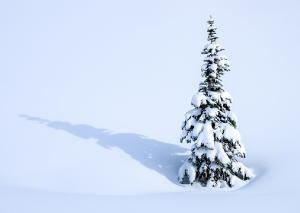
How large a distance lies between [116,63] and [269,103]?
28.6m

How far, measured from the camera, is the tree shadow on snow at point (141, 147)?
2903 cm

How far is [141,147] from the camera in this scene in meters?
32.2

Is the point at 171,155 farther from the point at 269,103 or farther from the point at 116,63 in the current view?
the point at 116,63

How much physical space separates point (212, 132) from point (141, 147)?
24.6 feet

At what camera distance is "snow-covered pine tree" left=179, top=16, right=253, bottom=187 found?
2603 centimetres

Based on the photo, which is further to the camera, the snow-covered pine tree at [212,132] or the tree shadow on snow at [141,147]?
the tree shadow on snow at [141,147]

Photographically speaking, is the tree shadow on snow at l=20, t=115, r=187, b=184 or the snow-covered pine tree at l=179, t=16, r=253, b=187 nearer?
the snow-covered pine tree at l=179, t=16, r=253, b=187

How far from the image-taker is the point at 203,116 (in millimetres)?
26812

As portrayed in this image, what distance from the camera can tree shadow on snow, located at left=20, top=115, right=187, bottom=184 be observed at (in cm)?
2903

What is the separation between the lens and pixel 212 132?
1035 inches

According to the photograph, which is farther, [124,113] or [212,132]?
[124,113]

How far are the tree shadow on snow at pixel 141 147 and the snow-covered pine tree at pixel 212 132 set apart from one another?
211cm

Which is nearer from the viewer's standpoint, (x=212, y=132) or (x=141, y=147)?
(x=212, y=132)

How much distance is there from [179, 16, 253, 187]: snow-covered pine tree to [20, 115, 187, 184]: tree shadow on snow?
6.91 feet
